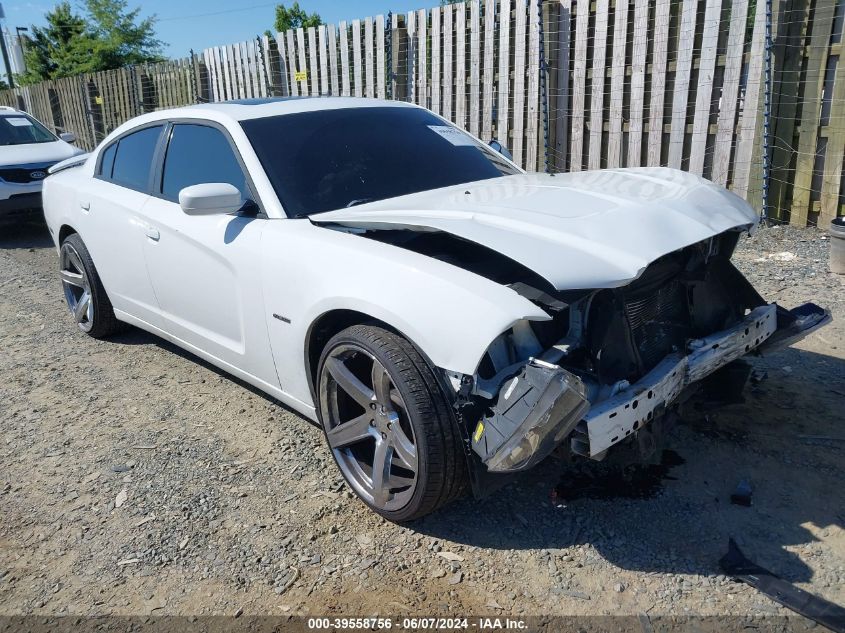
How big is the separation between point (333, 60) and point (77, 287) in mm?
6895

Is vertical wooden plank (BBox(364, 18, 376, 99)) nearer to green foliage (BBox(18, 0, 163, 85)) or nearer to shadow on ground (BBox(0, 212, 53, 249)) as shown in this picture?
shadow on ground (BBox(0, 212, 53, 249))

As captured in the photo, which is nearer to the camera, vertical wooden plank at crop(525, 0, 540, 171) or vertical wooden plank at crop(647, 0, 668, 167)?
vertical wooden plank at crop(647, 0, 668, 167)

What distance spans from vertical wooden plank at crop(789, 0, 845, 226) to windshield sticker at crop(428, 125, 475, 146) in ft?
12.4

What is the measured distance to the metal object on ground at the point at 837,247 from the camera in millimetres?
5422

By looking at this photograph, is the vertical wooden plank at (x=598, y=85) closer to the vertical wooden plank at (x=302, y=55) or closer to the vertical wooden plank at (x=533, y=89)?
the vertical wooden plank at (x=533, y=89)

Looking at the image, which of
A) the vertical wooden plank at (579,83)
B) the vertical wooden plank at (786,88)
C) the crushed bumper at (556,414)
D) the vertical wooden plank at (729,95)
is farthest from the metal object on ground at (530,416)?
the vertical wooden plank at (579,83)

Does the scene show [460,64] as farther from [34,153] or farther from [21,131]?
[21,131]

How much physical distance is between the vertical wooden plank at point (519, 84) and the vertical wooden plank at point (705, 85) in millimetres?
2205

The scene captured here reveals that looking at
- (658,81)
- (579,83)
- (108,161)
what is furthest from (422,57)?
(108,161)

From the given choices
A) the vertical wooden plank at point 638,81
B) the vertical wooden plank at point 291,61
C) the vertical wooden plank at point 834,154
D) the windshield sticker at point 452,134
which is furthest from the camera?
the vertical wooden plank at point 291,61

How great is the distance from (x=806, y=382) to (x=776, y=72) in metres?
3.74

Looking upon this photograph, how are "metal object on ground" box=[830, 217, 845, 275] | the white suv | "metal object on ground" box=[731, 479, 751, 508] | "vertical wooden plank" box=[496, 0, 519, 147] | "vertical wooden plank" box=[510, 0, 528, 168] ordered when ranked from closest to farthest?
1. "metal object on ground" box=[731, 479, 751, 508]
2. "metal object on ground" box=[830, 217, 845, 275]
3. "vertical wooden plank" box=[510, 0, 528, 168]
4. "vertical wooden plank" box=[496, 0, 519, 147]
5. the white suv

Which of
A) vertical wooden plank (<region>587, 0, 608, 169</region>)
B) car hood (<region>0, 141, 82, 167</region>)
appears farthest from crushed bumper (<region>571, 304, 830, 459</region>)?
car hood (<region>0, 141, 82, 167</region>)

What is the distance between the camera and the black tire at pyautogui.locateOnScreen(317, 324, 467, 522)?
258 centimetres
